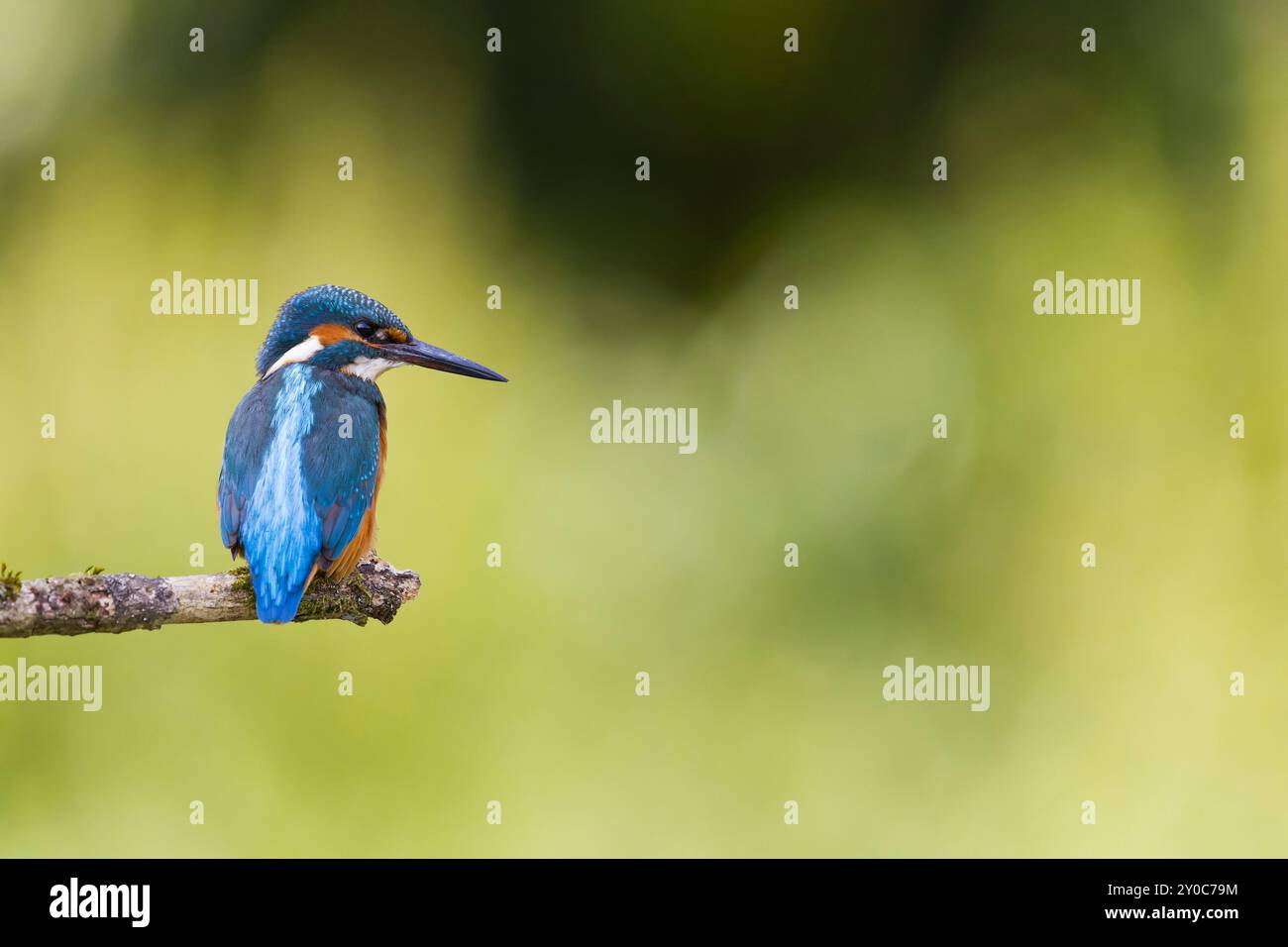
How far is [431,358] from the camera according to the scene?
3.37 metres

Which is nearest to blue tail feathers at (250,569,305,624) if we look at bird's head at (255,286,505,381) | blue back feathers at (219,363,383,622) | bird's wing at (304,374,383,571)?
blue back feathers at (219,363,383,622)

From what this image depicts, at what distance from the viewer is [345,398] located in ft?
10.2

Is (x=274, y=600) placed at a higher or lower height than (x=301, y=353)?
lower

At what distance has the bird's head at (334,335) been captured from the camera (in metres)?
3.24

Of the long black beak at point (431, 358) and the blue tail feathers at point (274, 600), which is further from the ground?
the long black beak at point (431, 358)

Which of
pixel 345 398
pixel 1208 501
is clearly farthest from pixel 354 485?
pixel 1208 501

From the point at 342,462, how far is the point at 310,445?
82 millimetres

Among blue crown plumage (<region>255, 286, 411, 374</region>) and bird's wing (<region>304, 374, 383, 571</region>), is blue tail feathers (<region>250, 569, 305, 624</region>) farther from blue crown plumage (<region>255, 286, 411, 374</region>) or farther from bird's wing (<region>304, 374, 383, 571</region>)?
blue crown plumage (<region>255, 286, 411, 374</region>)

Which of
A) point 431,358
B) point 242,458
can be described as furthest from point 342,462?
point 431,358

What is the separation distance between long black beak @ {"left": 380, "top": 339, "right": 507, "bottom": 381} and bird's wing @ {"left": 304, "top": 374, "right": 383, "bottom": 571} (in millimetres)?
176

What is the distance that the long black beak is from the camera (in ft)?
10.9

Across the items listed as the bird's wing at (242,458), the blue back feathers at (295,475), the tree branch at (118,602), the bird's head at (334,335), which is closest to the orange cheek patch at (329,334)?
the bird's head at (334,335)

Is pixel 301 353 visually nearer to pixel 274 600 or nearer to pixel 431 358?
pixel 431 358
